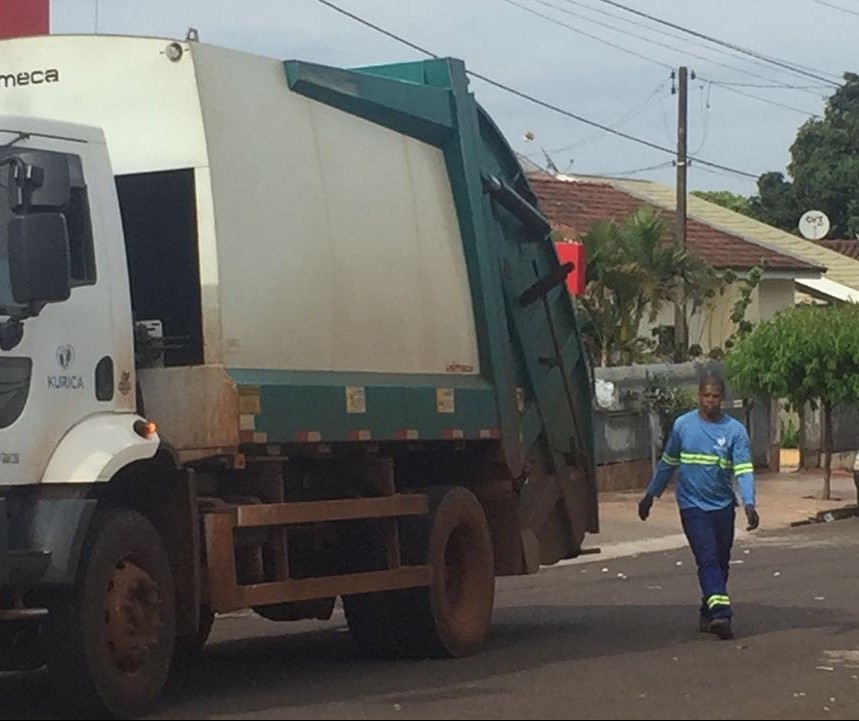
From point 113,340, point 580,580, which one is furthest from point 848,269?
point 113,340

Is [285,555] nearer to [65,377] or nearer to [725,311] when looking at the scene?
[65,377]

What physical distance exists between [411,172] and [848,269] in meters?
42.1

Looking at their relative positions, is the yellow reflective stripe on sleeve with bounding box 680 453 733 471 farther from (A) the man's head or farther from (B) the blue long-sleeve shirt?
(A) the man's head

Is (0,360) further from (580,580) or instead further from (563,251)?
(563,251)

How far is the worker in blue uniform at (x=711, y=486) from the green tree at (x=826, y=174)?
52.6 meters

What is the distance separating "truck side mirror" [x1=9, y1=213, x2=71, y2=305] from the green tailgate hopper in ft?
9.03

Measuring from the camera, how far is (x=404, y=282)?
1171 centimetres

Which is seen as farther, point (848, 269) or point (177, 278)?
point (848, 269)

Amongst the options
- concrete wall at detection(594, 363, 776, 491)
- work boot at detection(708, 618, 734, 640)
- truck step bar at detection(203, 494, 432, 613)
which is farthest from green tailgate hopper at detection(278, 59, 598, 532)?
concrete wall at detection(594, 363, 776, 491)

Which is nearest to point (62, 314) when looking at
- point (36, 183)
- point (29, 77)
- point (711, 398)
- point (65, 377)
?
point (65, 377)

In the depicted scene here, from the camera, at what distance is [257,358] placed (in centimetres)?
1020

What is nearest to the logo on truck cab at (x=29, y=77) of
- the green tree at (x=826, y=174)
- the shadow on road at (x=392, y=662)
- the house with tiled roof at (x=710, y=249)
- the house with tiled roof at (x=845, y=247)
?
the shadow on road at (x=392, y=662)

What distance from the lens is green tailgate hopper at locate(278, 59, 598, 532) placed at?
39.5ft

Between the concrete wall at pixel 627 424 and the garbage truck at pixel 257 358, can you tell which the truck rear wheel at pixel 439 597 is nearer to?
the garbage truck at pixel 257 358
